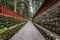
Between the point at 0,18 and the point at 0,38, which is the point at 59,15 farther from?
the point at 0,18

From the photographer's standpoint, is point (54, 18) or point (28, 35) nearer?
point (54, 18)

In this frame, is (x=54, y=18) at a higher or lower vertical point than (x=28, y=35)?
higher

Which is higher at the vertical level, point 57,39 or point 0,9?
point 0,9

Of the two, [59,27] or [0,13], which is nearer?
[59,27]

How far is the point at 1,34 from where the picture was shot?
703cm

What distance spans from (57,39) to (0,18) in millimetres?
4878

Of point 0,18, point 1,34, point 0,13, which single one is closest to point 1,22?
point 0,18

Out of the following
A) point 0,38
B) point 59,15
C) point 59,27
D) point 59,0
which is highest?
point 59,0

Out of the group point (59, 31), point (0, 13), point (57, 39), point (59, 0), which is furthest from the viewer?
point (0, 13)

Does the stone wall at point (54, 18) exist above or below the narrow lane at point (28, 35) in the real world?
above

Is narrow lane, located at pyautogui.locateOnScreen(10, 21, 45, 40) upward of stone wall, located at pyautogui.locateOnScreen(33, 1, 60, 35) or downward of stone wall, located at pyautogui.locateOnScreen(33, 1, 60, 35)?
downward

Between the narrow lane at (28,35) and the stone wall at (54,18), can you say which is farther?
the narrow lane at (28,35)

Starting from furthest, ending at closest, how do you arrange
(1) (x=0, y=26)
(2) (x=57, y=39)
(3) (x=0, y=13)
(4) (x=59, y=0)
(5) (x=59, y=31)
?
(3) (x=0, y=13), (1) (x=0, y=26), (4) (x=59, y=0), (5) (x=59, y=31), (2) (x=57, y=39)

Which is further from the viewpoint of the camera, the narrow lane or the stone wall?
the narrow lane
